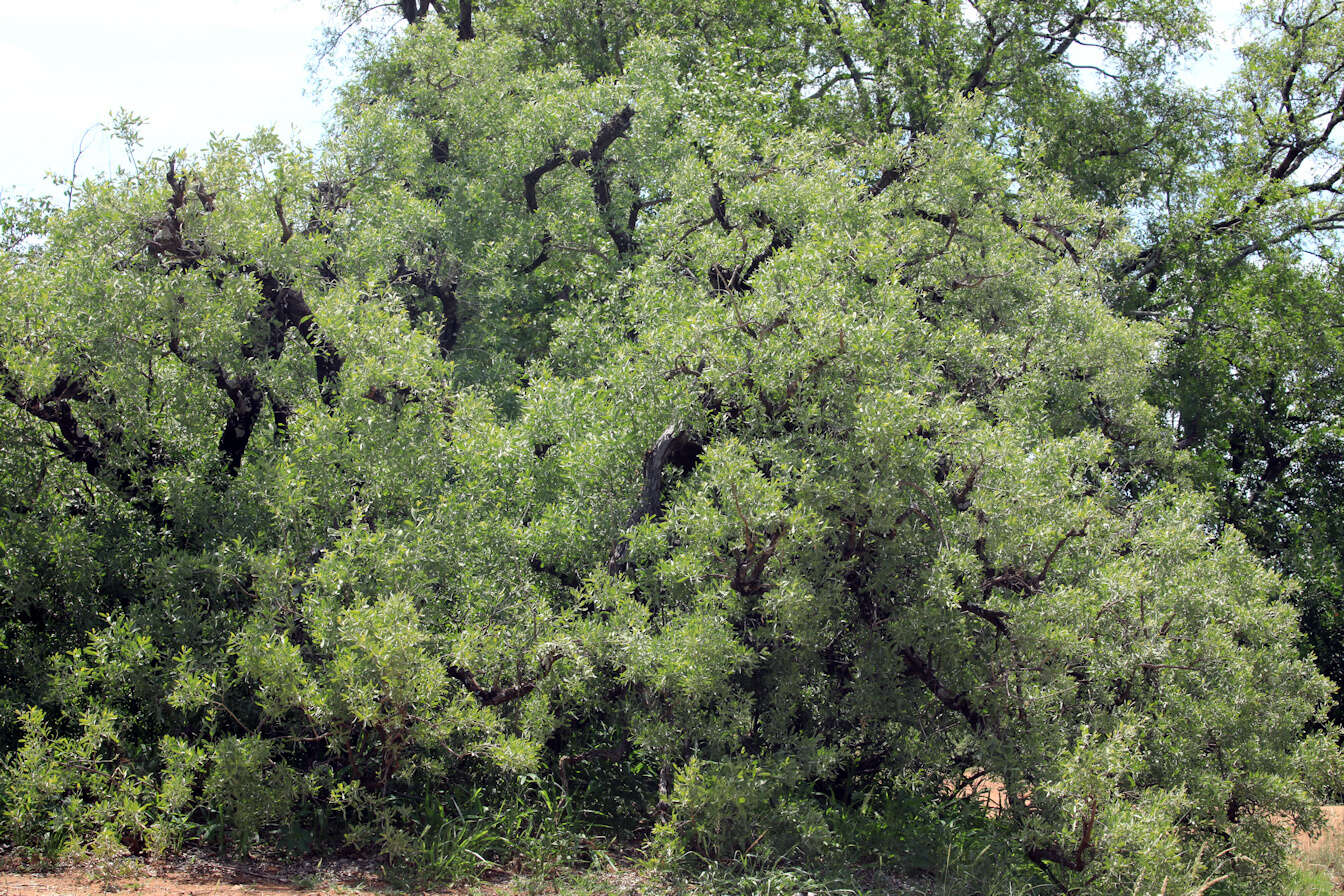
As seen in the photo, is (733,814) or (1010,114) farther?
(1010,114)

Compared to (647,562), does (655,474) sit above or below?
above

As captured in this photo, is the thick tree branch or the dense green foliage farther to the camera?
the thick tree branch

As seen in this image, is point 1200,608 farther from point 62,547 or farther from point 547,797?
point 62,547

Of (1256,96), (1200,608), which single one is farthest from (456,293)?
(1256,96)

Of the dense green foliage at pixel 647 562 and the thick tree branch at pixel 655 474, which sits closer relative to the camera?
the dense green foliage at pixel 647 562

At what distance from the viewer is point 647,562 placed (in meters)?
8.28

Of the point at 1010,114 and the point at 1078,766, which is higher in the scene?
the point at 1010,114

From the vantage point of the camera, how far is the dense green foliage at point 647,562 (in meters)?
6.84

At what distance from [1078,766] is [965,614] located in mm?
1306

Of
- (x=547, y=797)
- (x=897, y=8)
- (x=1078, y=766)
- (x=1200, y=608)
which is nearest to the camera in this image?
(x=1078, y=766)

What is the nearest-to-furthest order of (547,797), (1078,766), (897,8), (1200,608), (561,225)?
1. (1078,766)
2. (547,797)
3. (1200,608)
4. (561,225)
5. (897,8)

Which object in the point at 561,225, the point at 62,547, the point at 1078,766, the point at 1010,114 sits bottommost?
the point at 1078,766

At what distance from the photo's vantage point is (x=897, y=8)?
18016mm

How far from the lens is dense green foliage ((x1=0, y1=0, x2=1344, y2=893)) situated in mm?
6844
